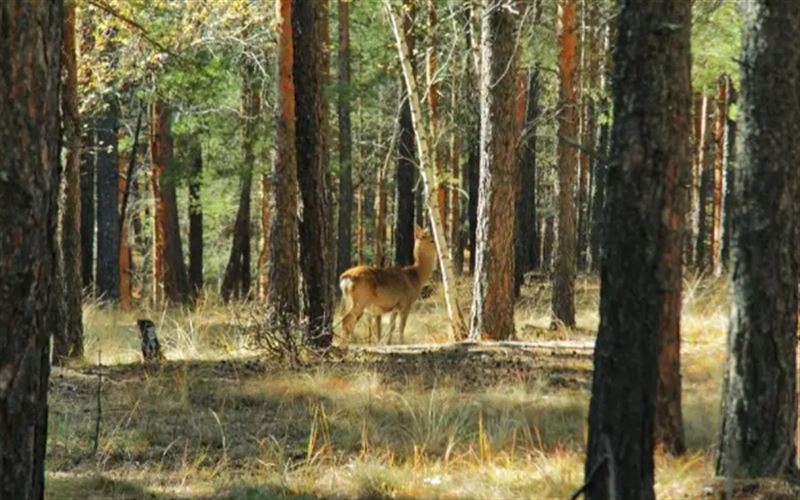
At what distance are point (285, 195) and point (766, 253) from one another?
7.64 m

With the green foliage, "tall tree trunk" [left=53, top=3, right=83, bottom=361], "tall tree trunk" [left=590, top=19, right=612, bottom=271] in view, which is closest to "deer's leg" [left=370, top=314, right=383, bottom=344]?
"tall tree trunk" [left=590, top=19, right=612, bottom=271]

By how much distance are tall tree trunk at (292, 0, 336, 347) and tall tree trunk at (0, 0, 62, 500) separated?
7.76 m

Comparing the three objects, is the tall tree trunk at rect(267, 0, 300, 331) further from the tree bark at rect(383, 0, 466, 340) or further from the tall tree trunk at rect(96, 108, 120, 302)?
the tall tree trunk at rect(96, 108, 120, 302)

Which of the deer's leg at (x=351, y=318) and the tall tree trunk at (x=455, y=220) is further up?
the tall tree trunk at (x=455, y=220)

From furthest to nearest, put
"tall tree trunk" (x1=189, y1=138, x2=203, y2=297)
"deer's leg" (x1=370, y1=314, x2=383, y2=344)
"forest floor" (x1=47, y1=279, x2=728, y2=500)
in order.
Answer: "tall tree trunk" (x1=189, y1=138, x2=203, y2=297)
"deer's leg" (x1=370, y1=314, x2=383, y2=344)
"forest floor" (x1=47, y1=279, x2=728, y2=500)

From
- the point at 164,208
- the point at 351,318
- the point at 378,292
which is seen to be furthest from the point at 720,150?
the point at 351,318

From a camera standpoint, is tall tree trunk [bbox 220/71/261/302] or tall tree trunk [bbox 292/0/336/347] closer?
tall tree trunk [bbox 292/0/336/347]

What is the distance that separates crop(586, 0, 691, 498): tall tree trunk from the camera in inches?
185

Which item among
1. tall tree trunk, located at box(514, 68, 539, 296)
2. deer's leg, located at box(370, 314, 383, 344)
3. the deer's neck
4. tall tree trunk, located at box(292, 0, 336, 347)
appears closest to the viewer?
tall tree trunk, located at box(292, 0, 336, 347)

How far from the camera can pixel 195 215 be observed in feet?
96.4

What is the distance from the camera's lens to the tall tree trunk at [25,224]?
418cm

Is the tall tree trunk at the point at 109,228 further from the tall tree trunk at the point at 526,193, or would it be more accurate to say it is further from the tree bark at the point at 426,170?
the tree bark at the point at 426,170

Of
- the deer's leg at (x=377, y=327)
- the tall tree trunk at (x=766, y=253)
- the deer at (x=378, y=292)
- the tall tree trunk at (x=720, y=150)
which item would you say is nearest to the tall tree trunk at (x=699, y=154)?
the tall tree trunk at (x=720, y=150)

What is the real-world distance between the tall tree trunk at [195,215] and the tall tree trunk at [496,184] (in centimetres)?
1465
